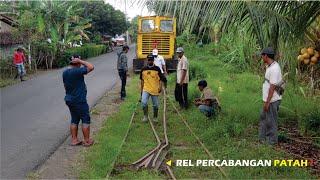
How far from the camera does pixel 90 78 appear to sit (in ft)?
71.4

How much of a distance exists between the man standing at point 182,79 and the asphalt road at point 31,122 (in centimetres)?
295

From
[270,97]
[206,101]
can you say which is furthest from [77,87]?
[270,97]

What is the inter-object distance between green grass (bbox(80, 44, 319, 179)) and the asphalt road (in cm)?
95

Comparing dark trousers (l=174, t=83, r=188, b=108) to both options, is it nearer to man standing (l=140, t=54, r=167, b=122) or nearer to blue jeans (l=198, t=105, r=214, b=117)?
man standing (l=140, t=54, r=167, b=122)

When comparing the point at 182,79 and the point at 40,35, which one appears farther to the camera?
the point at 40,35

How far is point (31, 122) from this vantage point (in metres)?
11.1

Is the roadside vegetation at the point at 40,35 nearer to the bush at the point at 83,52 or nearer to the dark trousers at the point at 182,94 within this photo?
the bush at the point at 83,52

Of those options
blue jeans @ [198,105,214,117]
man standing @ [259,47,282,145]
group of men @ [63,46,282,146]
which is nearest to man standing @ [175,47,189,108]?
group of men @ [63,46,282,146]

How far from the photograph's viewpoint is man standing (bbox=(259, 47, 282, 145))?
7.54 metres

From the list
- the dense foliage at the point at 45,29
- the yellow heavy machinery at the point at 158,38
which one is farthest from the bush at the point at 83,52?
the yellow heavy machinery at the point at 158,38

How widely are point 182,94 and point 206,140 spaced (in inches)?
148

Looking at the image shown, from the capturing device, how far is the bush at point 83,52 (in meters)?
28.6

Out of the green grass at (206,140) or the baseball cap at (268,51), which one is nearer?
the green grass at (206,140)

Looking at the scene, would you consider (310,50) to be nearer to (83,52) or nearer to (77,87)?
(77,87)
